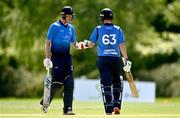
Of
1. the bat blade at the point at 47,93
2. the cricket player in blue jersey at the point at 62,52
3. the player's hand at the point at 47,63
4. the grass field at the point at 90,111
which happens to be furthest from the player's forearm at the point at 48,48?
the grass field at the point at 90,111

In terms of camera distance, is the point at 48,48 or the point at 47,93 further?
the point at 47,93

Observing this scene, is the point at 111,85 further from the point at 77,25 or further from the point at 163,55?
the point at 163,55

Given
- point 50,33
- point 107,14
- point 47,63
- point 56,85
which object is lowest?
point 56,85

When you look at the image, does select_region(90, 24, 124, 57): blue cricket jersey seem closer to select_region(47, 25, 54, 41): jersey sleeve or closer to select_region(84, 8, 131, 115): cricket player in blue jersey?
select_region(84, 8, 131, 115): cricket player in blue jersey

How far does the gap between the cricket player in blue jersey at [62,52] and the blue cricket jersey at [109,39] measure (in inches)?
24.9

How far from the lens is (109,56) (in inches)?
666

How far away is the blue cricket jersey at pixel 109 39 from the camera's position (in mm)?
16812

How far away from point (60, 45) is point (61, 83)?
82 centimetres

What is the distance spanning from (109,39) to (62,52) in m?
1.01

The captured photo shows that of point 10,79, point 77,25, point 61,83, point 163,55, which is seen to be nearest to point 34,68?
point 10,79

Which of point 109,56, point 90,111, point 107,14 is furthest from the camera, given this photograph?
point 90,111

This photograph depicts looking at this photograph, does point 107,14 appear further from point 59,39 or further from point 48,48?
point 48,48

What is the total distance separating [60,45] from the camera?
16.8 metres

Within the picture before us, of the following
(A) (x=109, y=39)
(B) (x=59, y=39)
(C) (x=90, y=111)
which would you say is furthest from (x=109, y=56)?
(C) (x=90, y=111)
